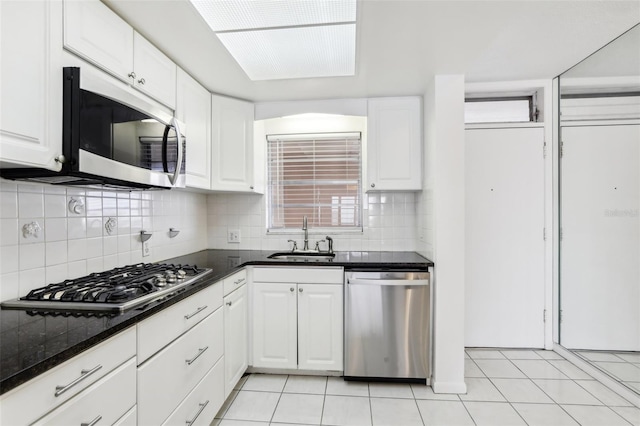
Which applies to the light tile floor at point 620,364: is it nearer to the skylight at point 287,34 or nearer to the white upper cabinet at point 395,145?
the white upper cabinet at point 395,145

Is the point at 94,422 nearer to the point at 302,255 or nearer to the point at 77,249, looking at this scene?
the point at 77,249

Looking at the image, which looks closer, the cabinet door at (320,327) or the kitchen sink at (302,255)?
the cabinet door at (320,327)

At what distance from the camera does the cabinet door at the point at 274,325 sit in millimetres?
2324

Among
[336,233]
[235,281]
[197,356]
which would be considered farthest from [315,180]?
[197,356]

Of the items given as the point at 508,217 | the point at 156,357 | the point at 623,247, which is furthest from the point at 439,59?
the point at 156,357

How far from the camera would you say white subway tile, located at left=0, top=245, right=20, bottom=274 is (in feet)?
4.06

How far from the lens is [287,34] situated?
1.67m

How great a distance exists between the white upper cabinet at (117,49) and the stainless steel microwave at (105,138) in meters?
0.10

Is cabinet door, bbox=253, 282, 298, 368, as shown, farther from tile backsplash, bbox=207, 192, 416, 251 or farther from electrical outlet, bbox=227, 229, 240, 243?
electrical outlet, bbox=227, 229, 240, 243

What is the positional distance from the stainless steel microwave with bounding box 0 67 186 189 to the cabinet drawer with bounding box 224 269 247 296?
0.75 metres

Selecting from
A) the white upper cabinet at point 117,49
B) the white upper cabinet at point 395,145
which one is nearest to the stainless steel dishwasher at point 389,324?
the white upper cabinet at point 395,145

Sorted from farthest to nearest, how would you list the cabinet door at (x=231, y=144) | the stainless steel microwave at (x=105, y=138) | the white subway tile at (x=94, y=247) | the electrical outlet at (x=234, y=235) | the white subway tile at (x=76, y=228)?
the electrical outlet at (x=234, y=235), the cabinet door at (x=231, y=144), the white subway tile at (x=94, y=247), the white subway tile at (x=76, y=228), the stainless steel microwave at (x=105, y=138)

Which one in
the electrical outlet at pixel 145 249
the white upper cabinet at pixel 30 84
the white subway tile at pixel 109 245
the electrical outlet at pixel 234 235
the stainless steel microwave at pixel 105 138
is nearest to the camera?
the white upper cabinet at pixel 30 84

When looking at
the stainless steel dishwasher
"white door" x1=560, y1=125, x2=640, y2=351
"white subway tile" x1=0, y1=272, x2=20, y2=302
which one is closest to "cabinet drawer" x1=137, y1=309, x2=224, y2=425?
"white subway tile" x1=0, y1=272, x2=20, y2=302
